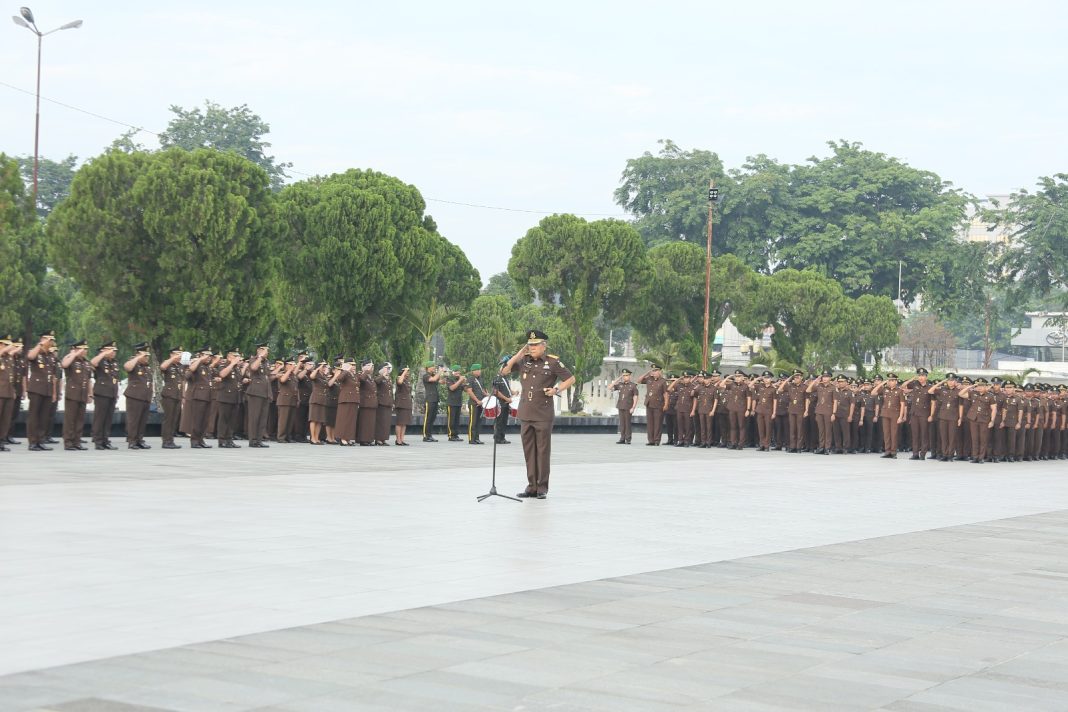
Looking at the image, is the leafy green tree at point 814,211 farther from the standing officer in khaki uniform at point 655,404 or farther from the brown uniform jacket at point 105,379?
the brown uniform jacket at point 105,379

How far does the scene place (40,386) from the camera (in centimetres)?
2061

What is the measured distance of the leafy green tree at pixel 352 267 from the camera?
128 feet

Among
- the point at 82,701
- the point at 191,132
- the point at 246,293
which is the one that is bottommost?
the point at 82,701

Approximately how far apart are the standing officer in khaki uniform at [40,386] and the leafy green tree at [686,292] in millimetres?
38530

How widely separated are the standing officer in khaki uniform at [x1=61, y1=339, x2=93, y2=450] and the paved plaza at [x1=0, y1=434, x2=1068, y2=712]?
377cm

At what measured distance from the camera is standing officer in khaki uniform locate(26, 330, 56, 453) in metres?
20.6

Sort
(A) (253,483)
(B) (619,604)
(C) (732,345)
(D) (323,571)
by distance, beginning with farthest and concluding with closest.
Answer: (C) (732,345) < (A) (253,483) < (D) (323,571) < (B) (619,604)

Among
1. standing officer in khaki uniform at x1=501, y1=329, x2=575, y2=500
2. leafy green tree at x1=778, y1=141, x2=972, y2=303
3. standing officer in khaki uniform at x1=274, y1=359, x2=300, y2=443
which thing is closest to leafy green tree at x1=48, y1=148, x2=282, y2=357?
standing officer in khaki uniform at x1=274, y1=359, x2=300, y2=443

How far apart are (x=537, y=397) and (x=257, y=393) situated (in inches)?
381

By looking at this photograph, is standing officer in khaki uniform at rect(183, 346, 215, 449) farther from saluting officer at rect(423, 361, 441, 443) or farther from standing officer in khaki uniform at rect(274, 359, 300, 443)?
saluting officer at rect(423, 361, 441, 443)

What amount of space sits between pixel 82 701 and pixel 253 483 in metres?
10.9

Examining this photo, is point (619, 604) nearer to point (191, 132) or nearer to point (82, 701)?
point (82, 701)

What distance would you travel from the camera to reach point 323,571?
9.70m

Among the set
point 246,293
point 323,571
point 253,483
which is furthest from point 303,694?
point 246,293
